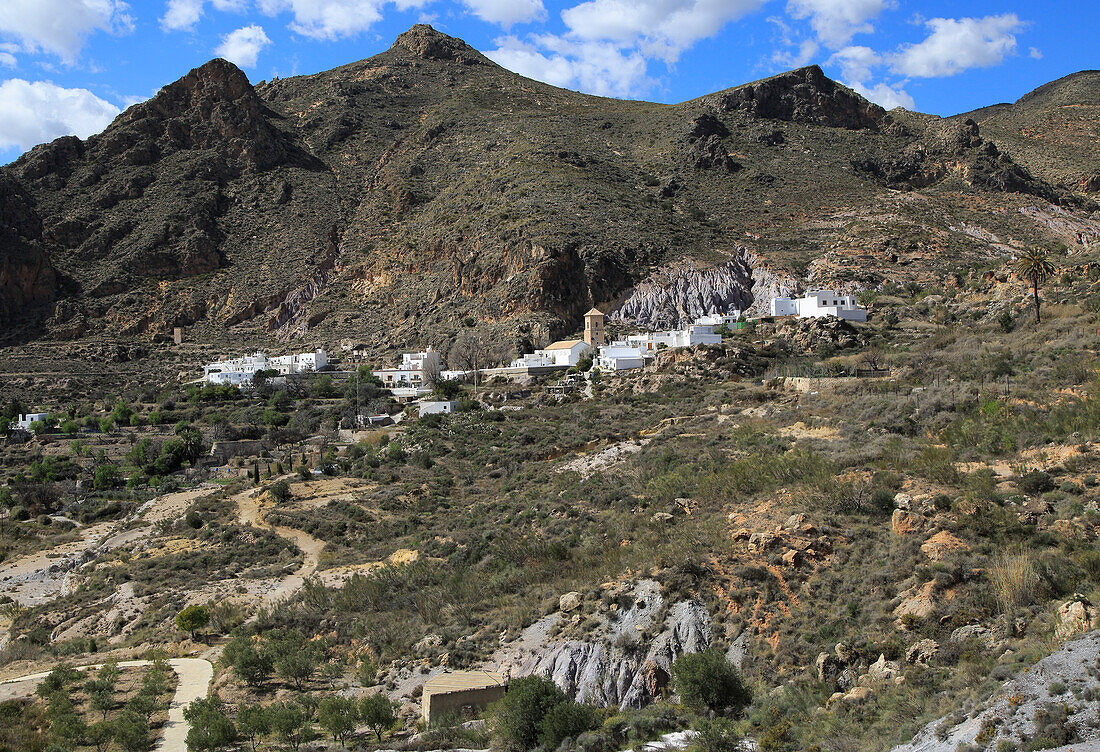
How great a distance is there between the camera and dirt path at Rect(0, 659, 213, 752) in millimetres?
13016

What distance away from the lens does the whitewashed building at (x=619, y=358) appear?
43.7 metres

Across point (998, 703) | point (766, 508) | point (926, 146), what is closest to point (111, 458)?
point (766, 508)

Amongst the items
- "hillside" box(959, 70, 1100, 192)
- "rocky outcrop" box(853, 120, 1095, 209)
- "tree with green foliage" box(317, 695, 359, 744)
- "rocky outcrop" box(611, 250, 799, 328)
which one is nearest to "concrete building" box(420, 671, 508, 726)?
"tree with green foliage" box(317, 695, 359, 744)

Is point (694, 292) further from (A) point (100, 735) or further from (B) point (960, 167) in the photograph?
(A) point (100, 735)

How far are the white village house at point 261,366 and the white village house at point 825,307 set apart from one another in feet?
102

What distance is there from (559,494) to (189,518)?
13.7 metres

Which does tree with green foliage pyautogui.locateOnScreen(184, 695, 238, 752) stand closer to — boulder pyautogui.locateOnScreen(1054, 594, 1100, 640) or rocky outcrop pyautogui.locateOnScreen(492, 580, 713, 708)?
rocky outcrop pyautogui.locateOnScreen(492, 580, 713, 708)

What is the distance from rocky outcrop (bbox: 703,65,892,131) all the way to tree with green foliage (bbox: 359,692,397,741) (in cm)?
7767

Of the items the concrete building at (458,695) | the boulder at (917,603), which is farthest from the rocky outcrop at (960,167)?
the concrete building at (458,695)

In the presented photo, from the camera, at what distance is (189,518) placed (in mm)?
28203

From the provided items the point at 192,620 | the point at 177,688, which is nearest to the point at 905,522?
the point at 177,688

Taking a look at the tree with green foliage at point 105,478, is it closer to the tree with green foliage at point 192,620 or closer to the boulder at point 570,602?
the tree with green foliage at point 192,620

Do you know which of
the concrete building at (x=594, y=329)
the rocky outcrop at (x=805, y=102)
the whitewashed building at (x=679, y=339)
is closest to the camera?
the whitewashed building at (x=679, y=339)

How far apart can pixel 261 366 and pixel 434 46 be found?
79556 mm
